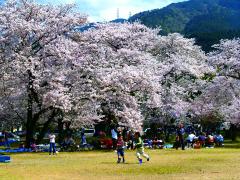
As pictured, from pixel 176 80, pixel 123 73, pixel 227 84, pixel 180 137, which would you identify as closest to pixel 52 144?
pixel 123 73

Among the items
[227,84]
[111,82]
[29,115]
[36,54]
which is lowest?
[29,115]

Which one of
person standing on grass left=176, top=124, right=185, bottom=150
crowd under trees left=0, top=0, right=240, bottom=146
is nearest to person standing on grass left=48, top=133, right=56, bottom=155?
crowd under trees left=0, top=0, right=240, bottom=146

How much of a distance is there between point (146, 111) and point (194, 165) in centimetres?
3122

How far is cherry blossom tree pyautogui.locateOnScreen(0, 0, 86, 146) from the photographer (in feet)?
124

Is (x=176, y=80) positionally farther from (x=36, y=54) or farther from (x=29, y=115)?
(x=36, y=54)

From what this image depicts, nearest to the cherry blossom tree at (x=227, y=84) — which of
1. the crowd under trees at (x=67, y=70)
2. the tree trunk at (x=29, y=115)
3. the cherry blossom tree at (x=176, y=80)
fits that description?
the cherry blossom tree at (x=176, y=80)

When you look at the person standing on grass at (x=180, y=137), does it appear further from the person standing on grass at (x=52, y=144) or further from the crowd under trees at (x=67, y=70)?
the person standing on grass at (x=52, y=144)

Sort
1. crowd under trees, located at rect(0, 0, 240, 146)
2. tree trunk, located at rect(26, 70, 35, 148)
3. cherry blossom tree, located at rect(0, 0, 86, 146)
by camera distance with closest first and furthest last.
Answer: cherry blossom tree, located at rect(0, 0, 86, 146) < crowd under trees, located at rect(0, 0, 240, 146) < tree trunk, located at rect(26, 70, 35, 148)

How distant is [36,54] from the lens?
39.6 metres

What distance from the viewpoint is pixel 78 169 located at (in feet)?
72.6

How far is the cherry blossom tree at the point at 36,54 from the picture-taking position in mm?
37688

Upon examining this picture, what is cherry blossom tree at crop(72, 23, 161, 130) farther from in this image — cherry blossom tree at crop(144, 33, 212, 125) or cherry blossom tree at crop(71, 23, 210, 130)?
cherry blossom tree at crop(144, 33, 212, 125)

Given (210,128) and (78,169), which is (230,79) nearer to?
(210,128)

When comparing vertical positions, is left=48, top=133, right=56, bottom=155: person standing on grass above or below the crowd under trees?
below
